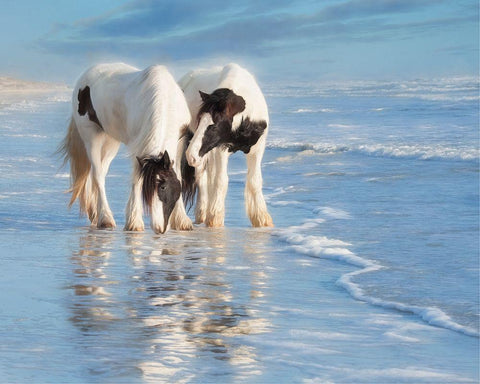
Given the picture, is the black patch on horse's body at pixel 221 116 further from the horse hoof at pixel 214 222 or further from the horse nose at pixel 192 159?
the horse hoof at pixel 214 222

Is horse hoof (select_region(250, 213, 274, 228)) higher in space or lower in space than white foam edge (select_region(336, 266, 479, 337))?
higher

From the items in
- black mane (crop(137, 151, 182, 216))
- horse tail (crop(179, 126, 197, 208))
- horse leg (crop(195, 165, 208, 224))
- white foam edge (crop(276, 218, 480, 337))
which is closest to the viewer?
white foam edge (crop(276, 218, 480, 337))

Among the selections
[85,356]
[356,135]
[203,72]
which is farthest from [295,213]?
[356,135]

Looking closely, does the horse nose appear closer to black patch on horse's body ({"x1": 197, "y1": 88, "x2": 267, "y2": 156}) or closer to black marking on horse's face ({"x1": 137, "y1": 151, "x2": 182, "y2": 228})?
black patch on horse's body ({"x1": 197, "y1": 88, "x2": 267, "y2": 156})

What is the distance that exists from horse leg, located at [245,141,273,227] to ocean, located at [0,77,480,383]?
0.78ft

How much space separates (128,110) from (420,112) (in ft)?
73.6

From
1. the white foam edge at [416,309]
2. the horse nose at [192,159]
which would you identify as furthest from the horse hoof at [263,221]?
the white foam edge at [416,309]

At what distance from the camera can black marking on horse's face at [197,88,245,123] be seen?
8.01m

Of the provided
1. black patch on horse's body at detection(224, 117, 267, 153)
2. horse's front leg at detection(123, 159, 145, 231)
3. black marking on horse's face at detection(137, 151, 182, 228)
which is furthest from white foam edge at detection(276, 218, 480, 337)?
horse's front leg at detection(123, 159, 145, 231)

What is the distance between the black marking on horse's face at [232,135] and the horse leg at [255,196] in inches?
5.6

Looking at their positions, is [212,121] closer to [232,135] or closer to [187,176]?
[232,135]

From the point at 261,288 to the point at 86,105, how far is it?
4.08 meters

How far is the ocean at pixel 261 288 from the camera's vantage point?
369 centimetres

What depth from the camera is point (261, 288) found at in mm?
5301
